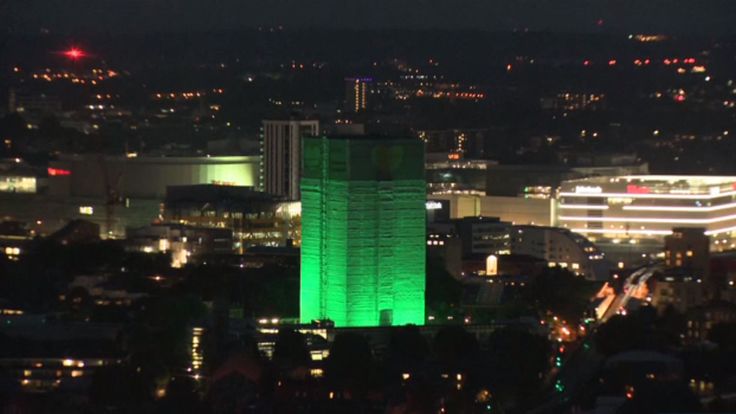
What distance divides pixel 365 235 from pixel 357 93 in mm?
37218

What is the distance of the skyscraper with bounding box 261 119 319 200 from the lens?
4169 cm

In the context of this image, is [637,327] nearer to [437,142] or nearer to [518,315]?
[518,315]

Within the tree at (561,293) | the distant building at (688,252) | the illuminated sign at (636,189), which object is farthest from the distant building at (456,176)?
the tree at (561,293)

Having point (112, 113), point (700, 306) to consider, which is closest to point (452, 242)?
point (700, 306)

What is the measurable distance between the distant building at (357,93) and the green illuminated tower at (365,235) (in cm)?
3332

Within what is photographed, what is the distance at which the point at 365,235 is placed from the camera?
26.2m

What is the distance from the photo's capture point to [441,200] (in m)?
39.6

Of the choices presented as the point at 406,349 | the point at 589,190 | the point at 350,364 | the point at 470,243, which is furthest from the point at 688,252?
the point at 350,364

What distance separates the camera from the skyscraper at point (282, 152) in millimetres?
41688

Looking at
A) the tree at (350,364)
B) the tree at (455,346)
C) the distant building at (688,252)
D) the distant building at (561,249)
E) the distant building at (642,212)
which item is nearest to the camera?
the tree at (350,364)

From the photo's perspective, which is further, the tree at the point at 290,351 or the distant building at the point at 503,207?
the distant building at the point at 503,207

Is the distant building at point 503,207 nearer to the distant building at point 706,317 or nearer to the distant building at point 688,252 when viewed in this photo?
the distant building at point 688,252

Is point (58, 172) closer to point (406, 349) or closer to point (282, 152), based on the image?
point (282, 152)

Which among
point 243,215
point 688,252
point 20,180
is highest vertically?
point 20,180
